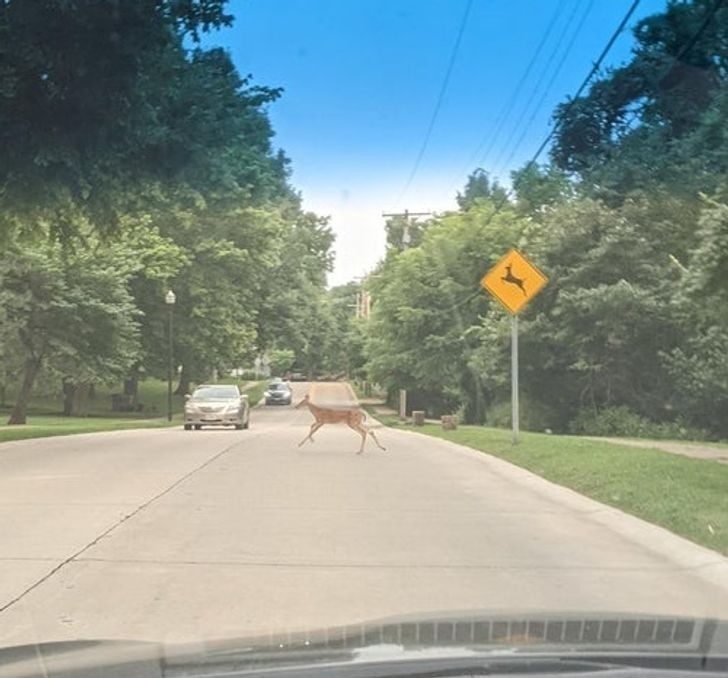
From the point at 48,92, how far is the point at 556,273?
19660 mm

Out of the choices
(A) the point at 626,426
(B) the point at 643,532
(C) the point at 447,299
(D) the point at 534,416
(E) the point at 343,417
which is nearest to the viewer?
(B) the point at 643,532

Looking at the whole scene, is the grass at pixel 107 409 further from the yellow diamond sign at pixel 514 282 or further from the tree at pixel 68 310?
the yellow diamond sign at pixel 514 282

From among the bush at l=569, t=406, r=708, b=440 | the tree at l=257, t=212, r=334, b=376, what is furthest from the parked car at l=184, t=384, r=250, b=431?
the tree at l=257, t=212, r=334, b=376

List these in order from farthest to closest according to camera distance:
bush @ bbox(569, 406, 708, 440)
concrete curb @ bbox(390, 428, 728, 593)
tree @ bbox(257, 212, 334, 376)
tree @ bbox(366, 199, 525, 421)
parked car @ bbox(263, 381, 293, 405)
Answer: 1. parked car @ bbox(263, 381, 293, 405)
2. tree @ bbox(257, 212, 334, 376)
3. tree @ bbox(366, 199, 525, 421)
4. bush @ bbox(569, 406, 708, 440)
5. concrete curb @ bbox(390, 428, 728, 593)

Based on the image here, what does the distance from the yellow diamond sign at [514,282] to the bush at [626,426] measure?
457 inches

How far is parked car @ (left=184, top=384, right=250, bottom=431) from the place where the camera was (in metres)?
33.1

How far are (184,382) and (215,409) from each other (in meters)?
28.9

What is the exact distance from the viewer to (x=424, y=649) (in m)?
3.71

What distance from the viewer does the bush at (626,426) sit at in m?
30.8

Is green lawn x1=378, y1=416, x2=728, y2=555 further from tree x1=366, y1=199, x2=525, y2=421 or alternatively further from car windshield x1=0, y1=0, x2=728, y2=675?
tree x1=366, y1=199, x2=525, y2=421

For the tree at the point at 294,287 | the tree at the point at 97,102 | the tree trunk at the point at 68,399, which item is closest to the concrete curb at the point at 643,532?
the tree at the point at 97,102

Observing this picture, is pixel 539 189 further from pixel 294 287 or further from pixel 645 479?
pixel 294 287

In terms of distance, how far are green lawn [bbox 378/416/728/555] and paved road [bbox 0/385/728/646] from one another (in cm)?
30

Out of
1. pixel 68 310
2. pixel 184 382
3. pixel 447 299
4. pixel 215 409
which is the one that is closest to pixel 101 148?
pixel 215 409
